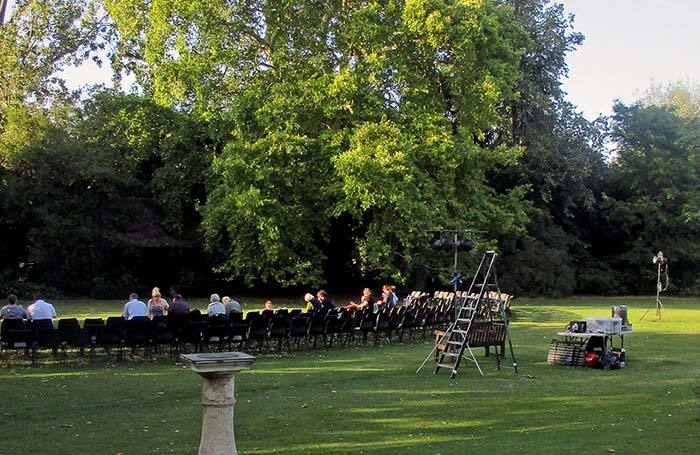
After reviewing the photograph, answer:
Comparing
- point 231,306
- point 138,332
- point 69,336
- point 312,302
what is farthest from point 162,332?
point 312,302

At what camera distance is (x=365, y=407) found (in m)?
10.8

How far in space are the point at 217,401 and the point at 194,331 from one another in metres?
10.4

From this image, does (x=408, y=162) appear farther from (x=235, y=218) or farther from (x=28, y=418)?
(x=28, y=418)

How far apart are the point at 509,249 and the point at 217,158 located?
19373 millimetres

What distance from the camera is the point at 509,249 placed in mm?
44562

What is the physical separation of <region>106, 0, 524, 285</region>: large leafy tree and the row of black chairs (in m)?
11.8


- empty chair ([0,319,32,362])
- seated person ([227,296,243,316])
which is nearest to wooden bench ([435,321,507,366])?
seated person ([227,296,243,316])

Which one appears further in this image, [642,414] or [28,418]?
[642,414]

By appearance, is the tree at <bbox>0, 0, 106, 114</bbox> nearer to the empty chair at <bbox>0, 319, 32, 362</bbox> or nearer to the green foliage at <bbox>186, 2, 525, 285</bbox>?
the green foliage at <bbox>186, 2, 525, 285</bbox>

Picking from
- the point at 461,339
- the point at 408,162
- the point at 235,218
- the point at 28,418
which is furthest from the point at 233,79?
the point at 28,418

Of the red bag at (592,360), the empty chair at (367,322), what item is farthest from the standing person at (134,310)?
the red bag at (592,360)

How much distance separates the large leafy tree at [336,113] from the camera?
31.3 m

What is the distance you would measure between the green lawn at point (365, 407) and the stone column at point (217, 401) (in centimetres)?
271

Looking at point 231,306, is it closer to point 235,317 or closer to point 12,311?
point 235,317
